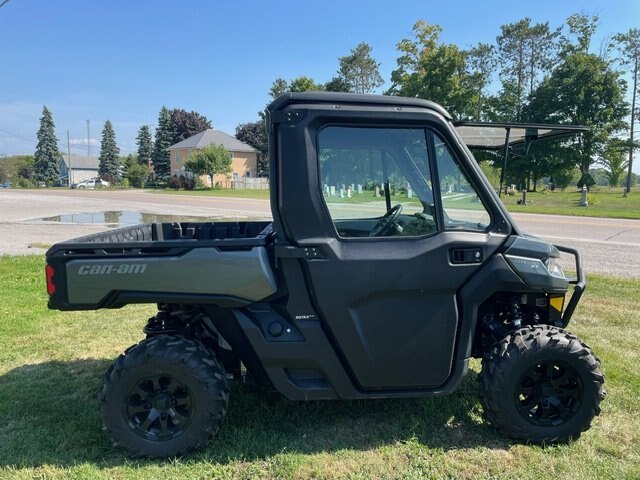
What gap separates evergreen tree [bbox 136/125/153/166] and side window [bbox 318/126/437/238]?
291 ft

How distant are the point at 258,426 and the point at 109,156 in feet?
296

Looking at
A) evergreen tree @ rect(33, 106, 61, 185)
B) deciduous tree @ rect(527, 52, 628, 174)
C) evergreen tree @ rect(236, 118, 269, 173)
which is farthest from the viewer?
evergreen tree @ rect(33, 106, 61, 185)

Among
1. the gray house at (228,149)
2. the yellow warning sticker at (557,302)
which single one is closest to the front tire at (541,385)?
the yellow warning sticker at (557,302)

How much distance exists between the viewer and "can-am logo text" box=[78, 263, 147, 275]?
276 cm

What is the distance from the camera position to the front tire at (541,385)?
2896mm

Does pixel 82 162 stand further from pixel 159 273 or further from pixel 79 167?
pixel 159 273

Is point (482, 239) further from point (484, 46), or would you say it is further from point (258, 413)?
point (484, 46)

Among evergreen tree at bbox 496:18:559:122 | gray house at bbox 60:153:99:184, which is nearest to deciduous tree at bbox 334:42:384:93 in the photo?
evergreen tree at bbox 496:18:559:122

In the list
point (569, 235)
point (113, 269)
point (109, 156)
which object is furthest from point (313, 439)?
point (109, 156)

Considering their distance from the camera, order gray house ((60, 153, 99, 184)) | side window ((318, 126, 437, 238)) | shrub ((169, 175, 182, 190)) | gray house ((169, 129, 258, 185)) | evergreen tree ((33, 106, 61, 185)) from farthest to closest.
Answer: gray house ((60, 153, 99, 184))
evergreen tree ((33, 106, 61, 185))
gray house ((169, 129, 258, 185))
shrub ((169, 175, 182, 190))
side window ((318, 126, 437, 238))

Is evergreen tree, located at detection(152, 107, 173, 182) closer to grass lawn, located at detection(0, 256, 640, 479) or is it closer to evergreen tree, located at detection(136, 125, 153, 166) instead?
evergreen tree, located at detection(136, 125, 153, 166)

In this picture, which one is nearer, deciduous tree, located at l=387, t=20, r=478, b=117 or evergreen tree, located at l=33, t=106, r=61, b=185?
deciduous tree, located at l=387, t=20, r=478, b=117

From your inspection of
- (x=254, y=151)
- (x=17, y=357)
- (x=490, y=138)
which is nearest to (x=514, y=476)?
(x=490, y=138)

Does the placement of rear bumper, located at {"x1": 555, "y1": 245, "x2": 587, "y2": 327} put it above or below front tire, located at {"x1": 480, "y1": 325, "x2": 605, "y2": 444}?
above
